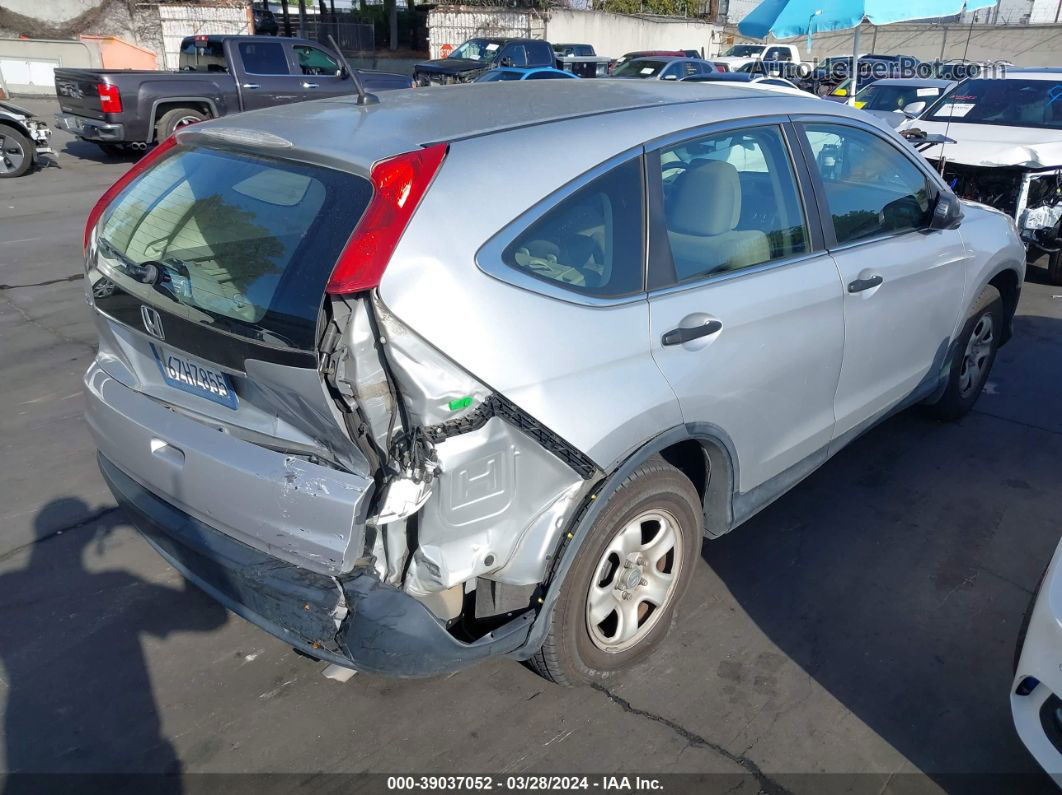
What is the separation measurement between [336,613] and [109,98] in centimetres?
1259

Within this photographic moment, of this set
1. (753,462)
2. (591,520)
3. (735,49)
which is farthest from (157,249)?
(735,49)

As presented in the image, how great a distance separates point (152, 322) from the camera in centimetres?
267

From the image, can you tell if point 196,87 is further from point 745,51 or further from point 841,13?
point 745,51

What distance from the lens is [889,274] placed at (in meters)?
3.65

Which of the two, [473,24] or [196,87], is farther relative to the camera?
[473,24]

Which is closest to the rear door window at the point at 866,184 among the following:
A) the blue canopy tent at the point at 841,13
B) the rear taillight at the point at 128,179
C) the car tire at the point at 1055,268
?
the rear taillight at the point at 128,179

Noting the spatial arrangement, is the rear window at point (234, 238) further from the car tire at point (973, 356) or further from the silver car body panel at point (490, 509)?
the car tire at point (973, 356)

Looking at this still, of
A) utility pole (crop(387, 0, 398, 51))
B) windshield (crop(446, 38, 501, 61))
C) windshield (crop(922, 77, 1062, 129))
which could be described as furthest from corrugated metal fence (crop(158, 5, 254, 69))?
windshield (crop(922, 77, 1062, 129))

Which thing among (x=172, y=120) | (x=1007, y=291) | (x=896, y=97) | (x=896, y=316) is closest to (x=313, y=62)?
(x=172, y=120)

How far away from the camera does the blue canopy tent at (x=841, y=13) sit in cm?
978

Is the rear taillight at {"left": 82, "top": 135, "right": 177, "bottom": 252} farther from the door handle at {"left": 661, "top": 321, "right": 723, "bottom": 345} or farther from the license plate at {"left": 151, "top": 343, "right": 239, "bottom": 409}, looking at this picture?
the door handle at {"left": 661, "top": 321, "right": 723, "bottom": 345}

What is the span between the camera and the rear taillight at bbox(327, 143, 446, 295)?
2148 millimetres

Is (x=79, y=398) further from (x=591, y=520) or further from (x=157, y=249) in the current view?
(x=591, y=520)

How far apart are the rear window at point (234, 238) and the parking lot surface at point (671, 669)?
1356 mm
